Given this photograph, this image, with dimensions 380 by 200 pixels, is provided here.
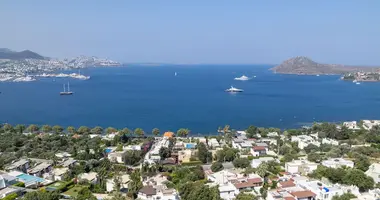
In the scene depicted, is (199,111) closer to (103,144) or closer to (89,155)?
(103,144)

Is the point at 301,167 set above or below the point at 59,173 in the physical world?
above

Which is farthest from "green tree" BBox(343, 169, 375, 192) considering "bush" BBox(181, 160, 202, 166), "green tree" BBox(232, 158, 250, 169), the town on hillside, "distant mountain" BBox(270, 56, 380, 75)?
"distant mountain" BBox(270, 56, 380, 75)

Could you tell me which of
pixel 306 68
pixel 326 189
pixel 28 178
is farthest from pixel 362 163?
pixel 306 68

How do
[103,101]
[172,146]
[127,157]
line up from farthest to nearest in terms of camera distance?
[103,101]
[172,146]
[127,157]

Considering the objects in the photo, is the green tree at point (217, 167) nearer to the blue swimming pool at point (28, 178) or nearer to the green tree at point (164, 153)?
the green tree at point (164, 153)

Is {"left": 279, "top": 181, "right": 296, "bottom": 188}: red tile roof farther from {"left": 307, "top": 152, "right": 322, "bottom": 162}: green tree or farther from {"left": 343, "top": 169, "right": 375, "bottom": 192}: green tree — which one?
{"left": 307, "top": 152, "right": 322, "bottom": 162}: green tree

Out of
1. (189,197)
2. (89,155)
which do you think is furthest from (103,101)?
(189,197)

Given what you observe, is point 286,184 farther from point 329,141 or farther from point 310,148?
point 329,141
